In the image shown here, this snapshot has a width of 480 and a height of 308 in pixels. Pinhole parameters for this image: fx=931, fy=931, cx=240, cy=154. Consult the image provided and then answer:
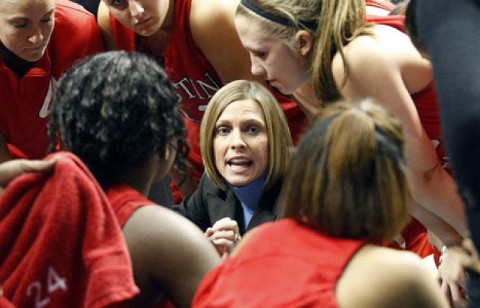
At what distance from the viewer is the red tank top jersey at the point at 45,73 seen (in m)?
2.40

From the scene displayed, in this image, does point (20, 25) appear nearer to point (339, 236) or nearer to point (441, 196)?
point (441, 196)

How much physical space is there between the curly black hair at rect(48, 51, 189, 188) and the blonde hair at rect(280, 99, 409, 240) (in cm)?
26

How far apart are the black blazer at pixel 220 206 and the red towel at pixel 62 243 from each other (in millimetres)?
825

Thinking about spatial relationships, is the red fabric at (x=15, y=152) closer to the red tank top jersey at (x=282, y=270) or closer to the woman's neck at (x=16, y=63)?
the woman's neck at (x=16, y=63)

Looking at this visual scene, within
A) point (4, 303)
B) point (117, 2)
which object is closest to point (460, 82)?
point (4, 303)

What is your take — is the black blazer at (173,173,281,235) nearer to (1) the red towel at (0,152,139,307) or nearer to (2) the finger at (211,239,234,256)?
(2) the finger at (211,239,234,256)

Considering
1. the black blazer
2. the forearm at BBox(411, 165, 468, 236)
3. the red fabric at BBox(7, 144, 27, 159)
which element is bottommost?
the red fabric at BBox(7, 144, 27, 159)

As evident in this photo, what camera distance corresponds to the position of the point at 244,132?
7.02 feet

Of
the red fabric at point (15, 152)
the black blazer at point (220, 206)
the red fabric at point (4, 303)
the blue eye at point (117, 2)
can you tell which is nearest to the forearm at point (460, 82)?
the red fabric at point (4, 303)

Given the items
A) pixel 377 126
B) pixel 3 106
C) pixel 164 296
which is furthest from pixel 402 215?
pixel 3 106

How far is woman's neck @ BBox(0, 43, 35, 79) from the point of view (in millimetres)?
2389

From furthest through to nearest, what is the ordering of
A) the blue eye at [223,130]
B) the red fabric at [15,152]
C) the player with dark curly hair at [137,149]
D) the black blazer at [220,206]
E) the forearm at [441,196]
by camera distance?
the red fabric at [15,152] < the blue eye at [223,130] < the black blazer at [220,206] < the forearm at [441,196] < the player with dark curly hair at [137,149]

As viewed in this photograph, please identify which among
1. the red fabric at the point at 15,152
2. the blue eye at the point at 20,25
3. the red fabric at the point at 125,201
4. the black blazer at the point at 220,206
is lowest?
the red fabric at the point at 15,152

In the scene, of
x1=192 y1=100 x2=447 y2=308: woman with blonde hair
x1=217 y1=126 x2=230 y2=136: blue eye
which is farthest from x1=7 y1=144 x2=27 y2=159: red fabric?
x1=192 y1=100 x2=447 y2=308: woman with blonde hair
